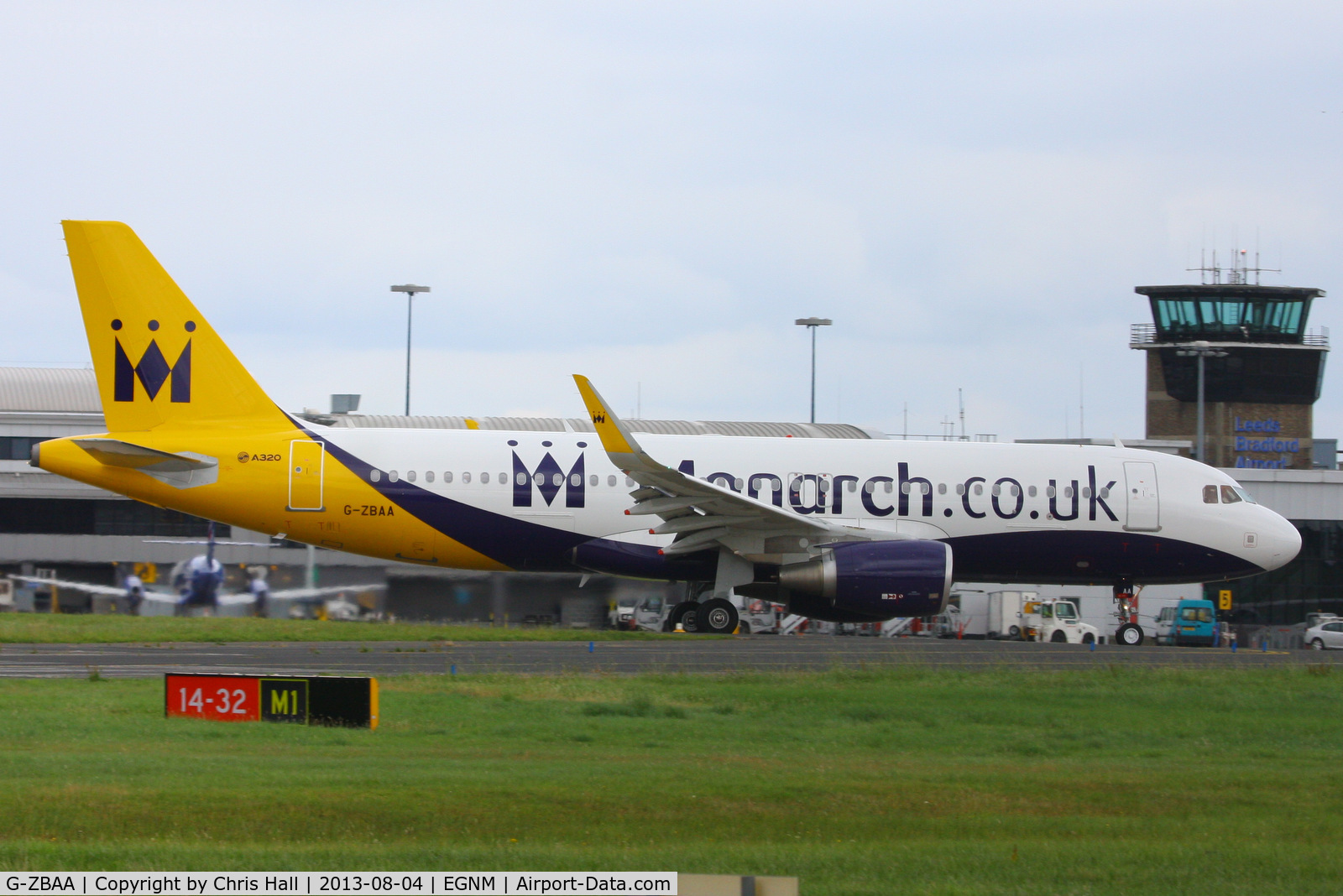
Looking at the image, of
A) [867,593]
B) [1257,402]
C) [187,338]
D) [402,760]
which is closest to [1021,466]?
[867,593]

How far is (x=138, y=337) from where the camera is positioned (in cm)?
2352

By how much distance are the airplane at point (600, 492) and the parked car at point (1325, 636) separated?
14.2m

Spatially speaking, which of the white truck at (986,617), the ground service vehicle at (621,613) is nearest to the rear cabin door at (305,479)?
the ground service vehicle at (621,613)

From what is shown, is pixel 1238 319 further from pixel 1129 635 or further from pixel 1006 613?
pixel 1129 635

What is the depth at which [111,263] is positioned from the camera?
23.4 meters

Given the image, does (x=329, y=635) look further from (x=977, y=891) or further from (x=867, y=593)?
(x=977, y=891)

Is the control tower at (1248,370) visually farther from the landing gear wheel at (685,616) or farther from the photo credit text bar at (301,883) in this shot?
the photo credit text bar at (301,883)

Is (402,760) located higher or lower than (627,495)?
lower

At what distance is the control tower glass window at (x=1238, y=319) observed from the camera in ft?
224

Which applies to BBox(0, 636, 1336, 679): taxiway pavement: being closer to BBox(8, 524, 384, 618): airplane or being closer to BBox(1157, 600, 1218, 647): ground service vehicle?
BBox(8, 524, 384, 618): airplane

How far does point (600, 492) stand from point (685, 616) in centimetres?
283

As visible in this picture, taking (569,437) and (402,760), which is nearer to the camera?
(402,760)

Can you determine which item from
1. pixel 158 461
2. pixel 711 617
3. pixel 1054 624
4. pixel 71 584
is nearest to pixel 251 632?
pixel 158 461

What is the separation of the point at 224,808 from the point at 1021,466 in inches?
769
